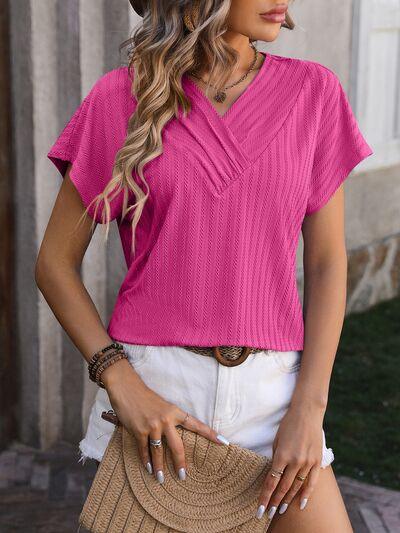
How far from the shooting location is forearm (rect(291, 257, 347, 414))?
2225 mm

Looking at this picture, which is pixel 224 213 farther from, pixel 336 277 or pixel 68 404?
pixel 68 404

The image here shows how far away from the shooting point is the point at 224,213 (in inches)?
86.8

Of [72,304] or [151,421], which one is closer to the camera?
[151,421]

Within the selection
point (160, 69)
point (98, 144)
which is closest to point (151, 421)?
point (98, 144)

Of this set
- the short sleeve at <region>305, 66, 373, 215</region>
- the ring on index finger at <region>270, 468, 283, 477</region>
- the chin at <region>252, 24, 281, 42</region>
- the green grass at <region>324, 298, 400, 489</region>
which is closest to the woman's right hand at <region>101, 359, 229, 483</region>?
the ring on index finger at <region>270, 468, 283, 477</region>

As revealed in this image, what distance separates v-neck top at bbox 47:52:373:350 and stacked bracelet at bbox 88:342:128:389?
1.7 inches

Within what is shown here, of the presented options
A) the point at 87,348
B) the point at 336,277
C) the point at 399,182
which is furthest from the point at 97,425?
the point at 399,182

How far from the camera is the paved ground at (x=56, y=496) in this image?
13.8 feet

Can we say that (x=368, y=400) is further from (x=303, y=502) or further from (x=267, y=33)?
(x=267, y=33)

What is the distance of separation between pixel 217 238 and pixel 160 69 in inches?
15.6

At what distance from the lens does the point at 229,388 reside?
2.20 meters

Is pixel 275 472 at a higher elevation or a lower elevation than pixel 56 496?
higher

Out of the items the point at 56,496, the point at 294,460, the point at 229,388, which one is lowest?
the point at 56,496

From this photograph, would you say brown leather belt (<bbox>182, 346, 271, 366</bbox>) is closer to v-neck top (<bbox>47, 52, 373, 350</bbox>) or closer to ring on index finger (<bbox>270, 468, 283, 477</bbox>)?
v-neck top (<bbox>47, 52, 373, 350</bbox>)
